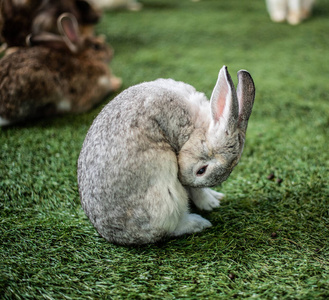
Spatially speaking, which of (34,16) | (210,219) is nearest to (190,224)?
(210,219)

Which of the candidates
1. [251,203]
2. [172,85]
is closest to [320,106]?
[251,203]

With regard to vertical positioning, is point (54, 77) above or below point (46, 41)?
below

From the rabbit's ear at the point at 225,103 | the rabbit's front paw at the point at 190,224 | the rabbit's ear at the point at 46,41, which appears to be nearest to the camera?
the rabbit's ear at the point at 225,103

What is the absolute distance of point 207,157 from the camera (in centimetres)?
197

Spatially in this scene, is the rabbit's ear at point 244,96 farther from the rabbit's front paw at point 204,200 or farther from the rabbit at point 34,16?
the rabbit at point 34,16

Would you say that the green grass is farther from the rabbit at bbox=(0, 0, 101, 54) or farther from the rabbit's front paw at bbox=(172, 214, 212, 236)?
the rabbit at bbox=(0, 0, 101, 54)

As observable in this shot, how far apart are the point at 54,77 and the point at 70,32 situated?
22.9 inches

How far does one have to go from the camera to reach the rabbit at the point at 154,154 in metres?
1.87

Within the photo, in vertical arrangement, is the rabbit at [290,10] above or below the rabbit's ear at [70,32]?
above

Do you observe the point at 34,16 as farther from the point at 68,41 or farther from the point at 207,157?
the point at 207,157

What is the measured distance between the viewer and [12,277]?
6.06 feet

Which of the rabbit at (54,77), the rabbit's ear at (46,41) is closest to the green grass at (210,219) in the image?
the rabbit at (54,77)

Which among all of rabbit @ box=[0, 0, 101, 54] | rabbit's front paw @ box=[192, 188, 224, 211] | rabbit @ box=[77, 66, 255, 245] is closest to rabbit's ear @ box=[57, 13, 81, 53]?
rabbit @ box=[0, 0, 101, 54]

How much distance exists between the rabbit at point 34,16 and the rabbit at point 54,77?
313mm
